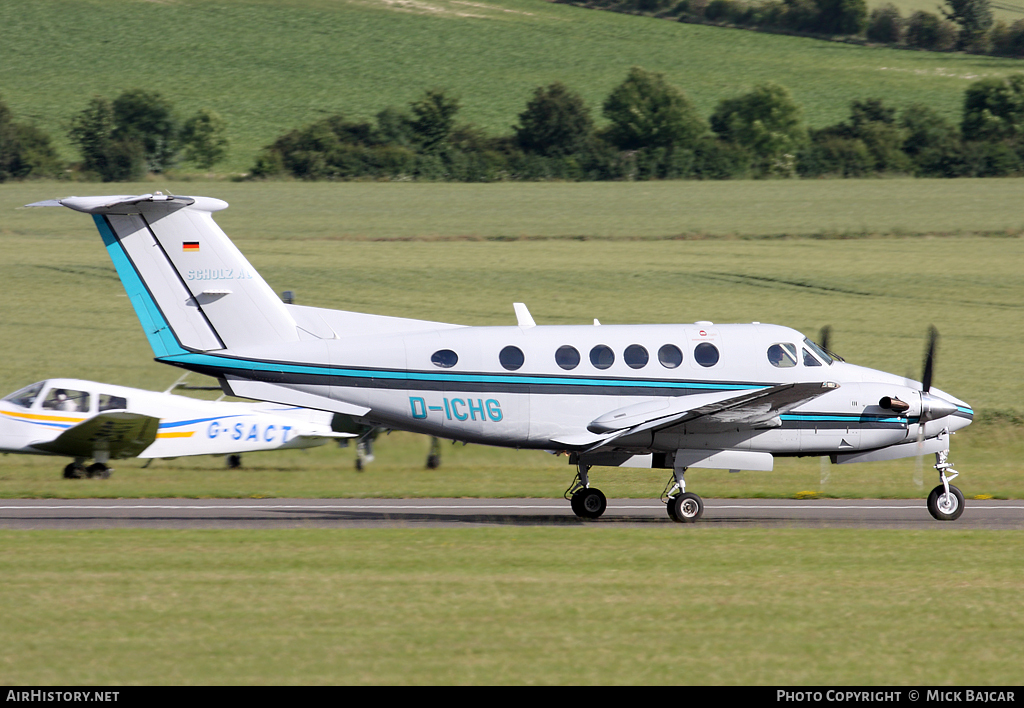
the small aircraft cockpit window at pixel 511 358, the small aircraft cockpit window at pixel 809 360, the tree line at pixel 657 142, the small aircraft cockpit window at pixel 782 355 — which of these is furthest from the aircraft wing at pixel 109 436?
the tree line at pixel 657 142

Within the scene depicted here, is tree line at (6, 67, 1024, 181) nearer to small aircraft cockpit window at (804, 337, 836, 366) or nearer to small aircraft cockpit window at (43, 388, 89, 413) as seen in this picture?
small aircraft cockpit window at (43, 388, 89, 413)

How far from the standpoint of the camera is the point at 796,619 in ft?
29.2

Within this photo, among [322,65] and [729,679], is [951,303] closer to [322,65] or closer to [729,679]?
[729,679]

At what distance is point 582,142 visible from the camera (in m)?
63.4

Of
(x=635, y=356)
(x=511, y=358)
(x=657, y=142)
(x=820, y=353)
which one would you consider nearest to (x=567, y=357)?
(x=511, y=358)

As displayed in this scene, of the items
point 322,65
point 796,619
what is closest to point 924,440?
point 796,619

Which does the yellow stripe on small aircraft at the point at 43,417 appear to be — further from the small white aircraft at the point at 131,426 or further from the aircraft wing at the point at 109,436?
the aircraft wing at the point at 109,436

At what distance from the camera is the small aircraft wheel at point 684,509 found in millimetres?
15406

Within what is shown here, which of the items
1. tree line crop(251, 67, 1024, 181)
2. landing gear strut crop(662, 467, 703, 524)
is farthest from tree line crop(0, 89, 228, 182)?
landing gear strut crop(662, 467, 703, 524)

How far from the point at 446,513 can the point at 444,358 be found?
3.11 m

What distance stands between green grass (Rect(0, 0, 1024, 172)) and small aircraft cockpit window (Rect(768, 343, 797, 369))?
52.2m

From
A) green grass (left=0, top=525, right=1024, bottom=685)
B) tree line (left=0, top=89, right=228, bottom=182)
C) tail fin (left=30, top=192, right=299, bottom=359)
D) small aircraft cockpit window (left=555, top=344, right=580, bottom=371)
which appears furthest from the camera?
tree line (left=0, top=89, right=228, bottom=182)

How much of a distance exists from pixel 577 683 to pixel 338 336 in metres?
8.96

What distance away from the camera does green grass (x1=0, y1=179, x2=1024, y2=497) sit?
21.9 m
